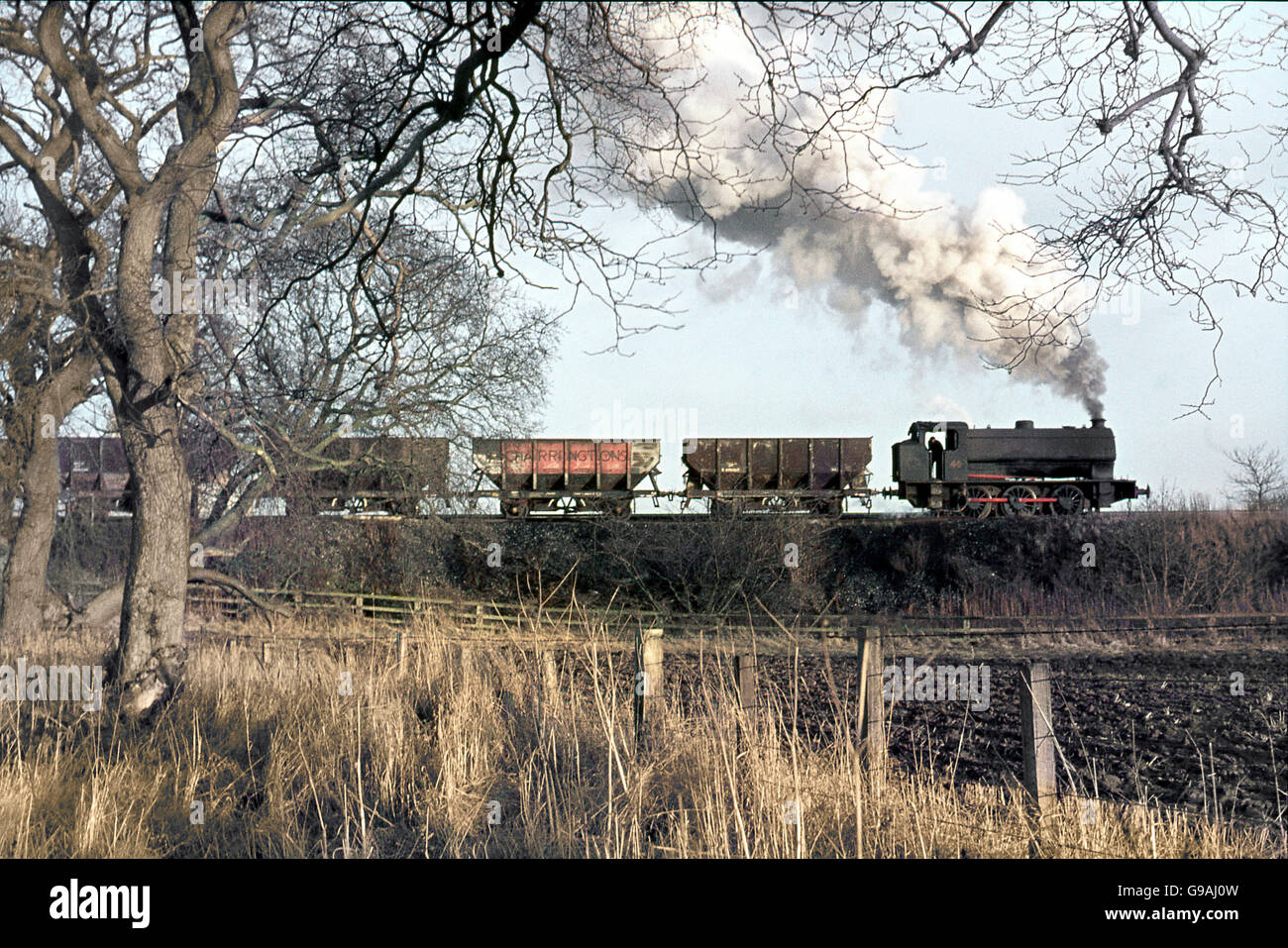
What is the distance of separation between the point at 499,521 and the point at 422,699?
11.6 meters

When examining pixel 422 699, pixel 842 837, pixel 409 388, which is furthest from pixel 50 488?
pixel 842 837

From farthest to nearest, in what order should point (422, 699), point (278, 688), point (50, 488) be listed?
point (50, 488), point (278, 688), point (422, 699)

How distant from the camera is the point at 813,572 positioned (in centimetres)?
1761

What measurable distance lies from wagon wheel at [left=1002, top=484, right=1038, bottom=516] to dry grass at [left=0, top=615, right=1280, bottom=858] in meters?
15.7

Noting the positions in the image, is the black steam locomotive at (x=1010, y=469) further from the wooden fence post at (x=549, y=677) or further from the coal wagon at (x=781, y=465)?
the wooden fence post at (x=549, y=677)

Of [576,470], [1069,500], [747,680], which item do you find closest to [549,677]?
[747,680]

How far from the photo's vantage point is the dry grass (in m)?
4.06


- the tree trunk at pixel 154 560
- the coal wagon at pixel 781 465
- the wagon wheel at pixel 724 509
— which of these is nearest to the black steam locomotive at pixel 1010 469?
the coal wagon at pixel 781 465

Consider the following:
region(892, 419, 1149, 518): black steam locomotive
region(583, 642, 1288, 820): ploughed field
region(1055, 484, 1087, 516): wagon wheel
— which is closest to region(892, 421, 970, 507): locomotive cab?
region(892, 419, 1149, 518): black steam locomotive

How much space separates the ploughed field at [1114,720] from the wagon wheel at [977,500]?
7661 millimetres

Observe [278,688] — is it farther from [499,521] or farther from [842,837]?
[499,521]

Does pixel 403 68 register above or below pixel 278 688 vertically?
above

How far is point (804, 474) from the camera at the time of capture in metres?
23.1

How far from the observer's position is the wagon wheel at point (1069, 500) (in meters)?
20.8
